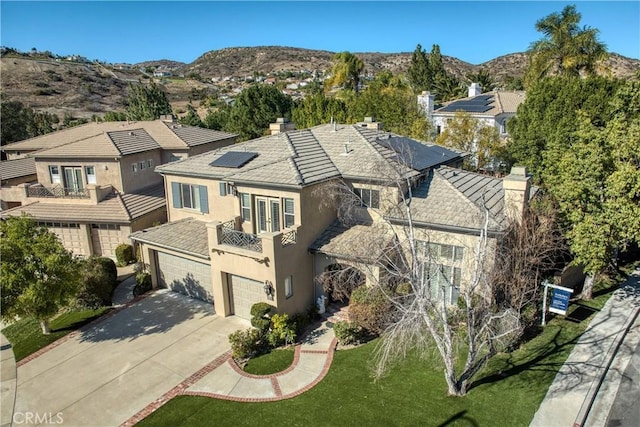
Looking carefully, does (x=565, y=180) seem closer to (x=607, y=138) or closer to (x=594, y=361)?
(x=607, y=138)

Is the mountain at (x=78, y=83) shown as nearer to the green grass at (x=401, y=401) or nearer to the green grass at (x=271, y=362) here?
the green grass at (x=401, y=401)

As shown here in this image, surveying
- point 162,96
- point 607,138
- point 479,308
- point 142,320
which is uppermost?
point 162,96

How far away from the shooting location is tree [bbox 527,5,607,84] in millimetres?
37062

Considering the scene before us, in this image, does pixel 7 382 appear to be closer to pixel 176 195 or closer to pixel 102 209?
pixel 176 195

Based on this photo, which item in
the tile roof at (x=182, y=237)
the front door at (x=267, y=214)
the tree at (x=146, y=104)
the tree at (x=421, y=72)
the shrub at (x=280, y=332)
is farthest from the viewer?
the tree at (x=421, y=72)

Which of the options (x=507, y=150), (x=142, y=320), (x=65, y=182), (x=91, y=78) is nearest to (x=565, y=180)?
(x=507, y=150)

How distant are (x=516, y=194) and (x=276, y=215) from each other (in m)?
10.7

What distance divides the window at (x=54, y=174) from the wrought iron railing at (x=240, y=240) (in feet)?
56.2

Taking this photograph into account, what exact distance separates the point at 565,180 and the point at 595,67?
25.4 meters

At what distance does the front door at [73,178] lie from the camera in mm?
30297

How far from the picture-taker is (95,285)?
874 inches

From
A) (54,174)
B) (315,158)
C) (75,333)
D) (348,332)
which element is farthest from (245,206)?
(54,174)

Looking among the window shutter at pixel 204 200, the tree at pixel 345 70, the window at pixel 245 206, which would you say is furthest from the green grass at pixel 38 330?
the tree at pixel 345 70

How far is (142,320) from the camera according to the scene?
21.0 metres
